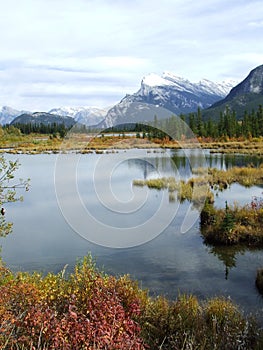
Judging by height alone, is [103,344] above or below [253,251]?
above

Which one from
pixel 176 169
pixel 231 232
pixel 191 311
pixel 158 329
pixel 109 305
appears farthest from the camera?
pixel 176 169

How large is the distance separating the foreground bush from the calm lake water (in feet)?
6.82

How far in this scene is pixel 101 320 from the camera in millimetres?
4617

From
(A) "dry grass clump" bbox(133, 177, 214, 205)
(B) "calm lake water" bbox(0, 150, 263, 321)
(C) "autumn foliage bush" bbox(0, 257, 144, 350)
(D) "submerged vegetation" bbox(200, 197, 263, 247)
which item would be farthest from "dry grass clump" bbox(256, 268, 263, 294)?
(A) "dry grass clump" bbox(133, 177, 214, 205)

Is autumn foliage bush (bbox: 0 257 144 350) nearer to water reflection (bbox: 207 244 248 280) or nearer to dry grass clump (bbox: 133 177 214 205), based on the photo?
water reflection (bbox: 207 244 248 280)

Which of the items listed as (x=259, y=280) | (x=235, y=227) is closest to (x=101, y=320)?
(x=259, y=280)

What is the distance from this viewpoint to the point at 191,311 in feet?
23.8

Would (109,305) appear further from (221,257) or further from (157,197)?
(157,197)

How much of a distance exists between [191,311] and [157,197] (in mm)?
15502

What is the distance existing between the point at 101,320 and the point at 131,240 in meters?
10.6

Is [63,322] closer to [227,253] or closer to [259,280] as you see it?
[259,280]

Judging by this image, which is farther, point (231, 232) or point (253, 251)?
point (231, 232)

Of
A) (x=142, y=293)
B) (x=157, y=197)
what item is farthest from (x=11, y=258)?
(x=157, y=197)

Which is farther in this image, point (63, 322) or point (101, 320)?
point (101, 320)
